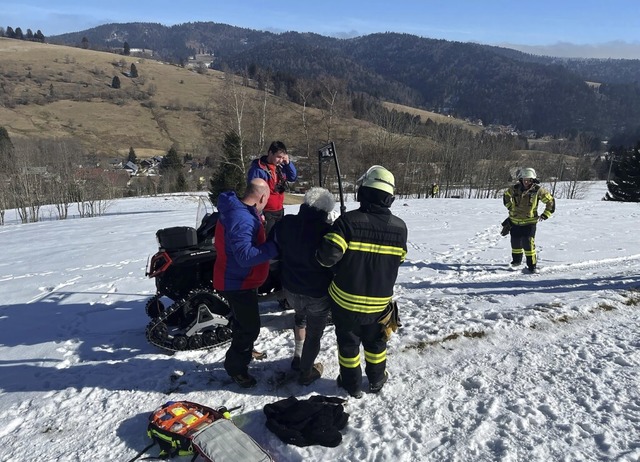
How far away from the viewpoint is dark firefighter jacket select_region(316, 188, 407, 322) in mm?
3598

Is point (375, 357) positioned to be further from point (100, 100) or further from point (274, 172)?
point (100, 100)

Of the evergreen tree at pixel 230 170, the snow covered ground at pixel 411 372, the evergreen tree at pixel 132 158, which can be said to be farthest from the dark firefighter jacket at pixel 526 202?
the evergreen tree at pixel 132 158

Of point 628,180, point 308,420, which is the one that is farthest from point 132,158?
point 308,420

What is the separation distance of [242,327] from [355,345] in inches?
42.7

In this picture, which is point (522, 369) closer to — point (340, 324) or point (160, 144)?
point (340, 324)

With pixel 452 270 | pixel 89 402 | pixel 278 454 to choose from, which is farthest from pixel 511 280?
pixel 89 402

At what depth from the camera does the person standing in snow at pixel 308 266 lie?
12.3 ft

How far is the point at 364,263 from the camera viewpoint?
3707 millimetres

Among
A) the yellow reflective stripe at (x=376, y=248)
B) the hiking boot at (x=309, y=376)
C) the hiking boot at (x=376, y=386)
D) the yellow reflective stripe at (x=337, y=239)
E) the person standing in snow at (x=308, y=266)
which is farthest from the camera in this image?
the hiking boot at (x=309, y=376)

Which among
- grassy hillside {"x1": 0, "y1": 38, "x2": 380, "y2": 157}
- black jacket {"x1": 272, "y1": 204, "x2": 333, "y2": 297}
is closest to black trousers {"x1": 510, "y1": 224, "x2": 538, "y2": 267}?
black jacket {"x1": 272, "y1": 204, "x2": 333, "y2": 297}

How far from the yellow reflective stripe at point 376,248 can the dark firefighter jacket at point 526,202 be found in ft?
17.7

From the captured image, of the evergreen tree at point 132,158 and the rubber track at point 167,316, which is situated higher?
the rubber track at point 167,316

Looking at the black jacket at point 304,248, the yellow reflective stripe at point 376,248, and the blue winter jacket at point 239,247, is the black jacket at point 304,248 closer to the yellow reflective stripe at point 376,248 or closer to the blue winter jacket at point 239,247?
Result: the blue winter jacket at point 239,247

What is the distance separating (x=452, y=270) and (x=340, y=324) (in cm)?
545
